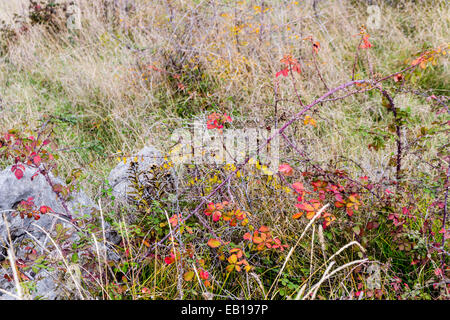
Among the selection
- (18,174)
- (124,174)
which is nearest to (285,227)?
(124,174)

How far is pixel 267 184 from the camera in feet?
7.61

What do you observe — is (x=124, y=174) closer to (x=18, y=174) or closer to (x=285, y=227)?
(x=18, y=174)

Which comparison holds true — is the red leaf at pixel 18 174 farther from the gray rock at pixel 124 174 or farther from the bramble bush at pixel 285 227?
the gray rock at pixel 124 174

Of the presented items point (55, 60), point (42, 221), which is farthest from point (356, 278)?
point (55, 60)

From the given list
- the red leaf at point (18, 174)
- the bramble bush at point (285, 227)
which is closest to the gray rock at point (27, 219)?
the bramble bush at point (285, 227)

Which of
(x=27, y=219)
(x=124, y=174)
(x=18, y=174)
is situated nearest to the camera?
(x=18, y=174)

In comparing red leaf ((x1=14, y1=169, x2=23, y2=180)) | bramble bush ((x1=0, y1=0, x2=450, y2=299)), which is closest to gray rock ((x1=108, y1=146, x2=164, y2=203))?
bramble bush ((x1=0, y1=0, x2=450, y2=299))

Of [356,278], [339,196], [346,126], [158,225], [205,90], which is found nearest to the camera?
[339,196]

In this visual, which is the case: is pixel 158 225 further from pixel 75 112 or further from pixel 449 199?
pixel 75 112

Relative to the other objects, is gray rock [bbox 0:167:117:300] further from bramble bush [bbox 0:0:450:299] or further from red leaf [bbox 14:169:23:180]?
red leaf [bbox 14:169:23:180]

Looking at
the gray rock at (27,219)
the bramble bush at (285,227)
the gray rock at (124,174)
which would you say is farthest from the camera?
the gray rock at (124,174)

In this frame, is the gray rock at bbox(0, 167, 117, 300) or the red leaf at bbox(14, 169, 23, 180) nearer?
the red leaf at bbox(14, 169, 23, 180)
